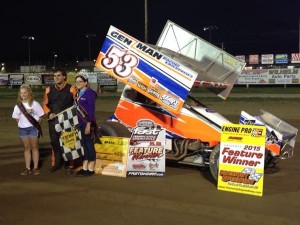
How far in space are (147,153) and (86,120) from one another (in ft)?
3.64

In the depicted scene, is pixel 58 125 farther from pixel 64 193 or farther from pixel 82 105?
pixel 64 193

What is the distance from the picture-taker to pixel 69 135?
7.62m

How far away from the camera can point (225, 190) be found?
257 inches

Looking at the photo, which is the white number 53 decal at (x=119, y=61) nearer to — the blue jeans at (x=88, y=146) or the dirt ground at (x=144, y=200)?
the blue jeans at (x=88, y=146)

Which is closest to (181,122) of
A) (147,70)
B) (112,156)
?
(147,70)

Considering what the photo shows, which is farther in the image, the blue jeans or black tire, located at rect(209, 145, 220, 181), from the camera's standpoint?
the blue jeans

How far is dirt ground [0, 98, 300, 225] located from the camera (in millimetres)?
5312

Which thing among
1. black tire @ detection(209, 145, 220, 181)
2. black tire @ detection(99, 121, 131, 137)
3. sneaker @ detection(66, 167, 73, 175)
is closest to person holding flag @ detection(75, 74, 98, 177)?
sneaker @ detection(66, 167, 73, 175)

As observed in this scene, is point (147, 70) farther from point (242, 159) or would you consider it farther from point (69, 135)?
point (242, 159)

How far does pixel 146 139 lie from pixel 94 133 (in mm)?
853

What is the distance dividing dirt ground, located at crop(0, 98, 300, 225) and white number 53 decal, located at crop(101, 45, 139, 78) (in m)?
1.69

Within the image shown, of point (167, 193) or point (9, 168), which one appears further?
point (9, 168)

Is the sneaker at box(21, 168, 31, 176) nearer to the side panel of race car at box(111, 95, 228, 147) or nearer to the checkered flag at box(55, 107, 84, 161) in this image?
the checkered flag at box(55, 107, 84, 161)

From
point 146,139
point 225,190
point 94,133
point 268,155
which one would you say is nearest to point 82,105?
point 94,133
